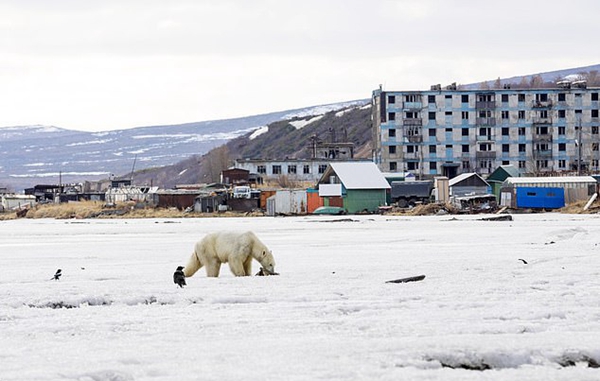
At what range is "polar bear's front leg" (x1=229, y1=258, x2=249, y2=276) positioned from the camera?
59.4 ft

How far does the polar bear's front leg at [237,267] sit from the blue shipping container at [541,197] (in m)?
55.7

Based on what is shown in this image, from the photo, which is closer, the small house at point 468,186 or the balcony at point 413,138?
the small house at point 468,186

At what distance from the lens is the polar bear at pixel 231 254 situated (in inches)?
715

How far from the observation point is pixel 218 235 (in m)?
18.5

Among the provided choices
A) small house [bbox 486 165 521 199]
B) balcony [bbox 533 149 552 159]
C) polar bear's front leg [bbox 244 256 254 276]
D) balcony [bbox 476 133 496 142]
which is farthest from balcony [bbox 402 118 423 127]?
polar bear's front leg [bbox 244 256 254 276]

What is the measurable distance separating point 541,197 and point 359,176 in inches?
627

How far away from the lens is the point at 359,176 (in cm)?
8056

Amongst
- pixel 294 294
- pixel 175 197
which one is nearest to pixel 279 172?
pixel 175 197

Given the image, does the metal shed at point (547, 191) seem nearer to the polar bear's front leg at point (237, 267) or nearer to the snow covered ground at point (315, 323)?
the snow covered ground at point (315, 323)

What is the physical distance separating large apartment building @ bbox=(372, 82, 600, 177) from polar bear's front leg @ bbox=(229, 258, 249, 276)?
341 ft

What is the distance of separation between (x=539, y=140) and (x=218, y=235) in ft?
359

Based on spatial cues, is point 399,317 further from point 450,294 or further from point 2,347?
point 2,347

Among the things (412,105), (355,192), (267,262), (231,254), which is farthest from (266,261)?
(412,105)

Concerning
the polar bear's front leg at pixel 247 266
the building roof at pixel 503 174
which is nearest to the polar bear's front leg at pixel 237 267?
the polar bear's front leg at pixel 247 266
